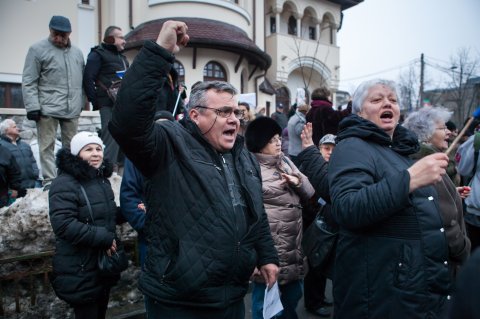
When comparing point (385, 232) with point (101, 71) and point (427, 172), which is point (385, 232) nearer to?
point (427, 172)

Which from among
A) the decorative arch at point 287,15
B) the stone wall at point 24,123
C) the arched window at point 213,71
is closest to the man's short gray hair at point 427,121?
the stone wall at point 24,123

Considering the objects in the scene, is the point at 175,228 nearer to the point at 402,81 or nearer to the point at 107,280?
the point at 107,280

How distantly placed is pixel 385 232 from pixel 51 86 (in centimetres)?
475

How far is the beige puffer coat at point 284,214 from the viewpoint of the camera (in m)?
3.58

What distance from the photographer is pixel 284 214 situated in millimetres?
3619

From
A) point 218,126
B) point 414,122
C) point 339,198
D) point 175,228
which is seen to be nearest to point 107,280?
point 175,228

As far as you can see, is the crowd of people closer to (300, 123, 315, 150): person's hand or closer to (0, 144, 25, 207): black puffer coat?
(300, 123, 315, 150): person's hand

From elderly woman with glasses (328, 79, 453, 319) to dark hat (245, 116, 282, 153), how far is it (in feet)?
5.14

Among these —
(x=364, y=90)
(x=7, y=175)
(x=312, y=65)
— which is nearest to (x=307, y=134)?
(x=364, y=90)

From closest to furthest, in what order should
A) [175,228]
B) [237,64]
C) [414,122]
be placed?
[175,228], [414,122], [237,64]

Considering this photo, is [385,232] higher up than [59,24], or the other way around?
[59,24]

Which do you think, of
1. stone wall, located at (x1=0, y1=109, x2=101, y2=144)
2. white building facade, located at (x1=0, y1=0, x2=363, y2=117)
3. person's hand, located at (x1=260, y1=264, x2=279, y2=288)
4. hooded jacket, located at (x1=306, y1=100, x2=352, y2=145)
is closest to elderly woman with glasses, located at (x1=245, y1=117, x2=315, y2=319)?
person's hand, located at (x1=260, y1=264, x2=279, y2=288)

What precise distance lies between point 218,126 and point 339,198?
0.78 meters

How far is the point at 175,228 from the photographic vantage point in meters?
2.04
